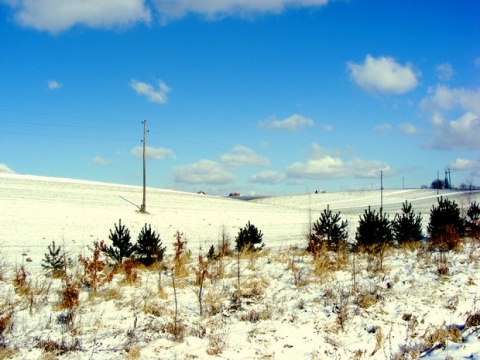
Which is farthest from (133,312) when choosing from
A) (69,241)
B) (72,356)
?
(69,241)

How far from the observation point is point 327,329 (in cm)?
645

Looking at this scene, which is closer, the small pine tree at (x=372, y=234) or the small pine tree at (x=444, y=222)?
the small pine tree at (x=372, y=234)

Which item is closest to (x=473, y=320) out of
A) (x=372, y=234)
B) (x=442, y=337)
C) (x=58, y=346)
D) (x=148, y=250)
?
(x=442, y=337)

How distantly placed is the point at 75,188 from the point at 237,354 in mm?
48832

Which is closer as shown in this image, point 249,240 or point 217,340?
point 217,340

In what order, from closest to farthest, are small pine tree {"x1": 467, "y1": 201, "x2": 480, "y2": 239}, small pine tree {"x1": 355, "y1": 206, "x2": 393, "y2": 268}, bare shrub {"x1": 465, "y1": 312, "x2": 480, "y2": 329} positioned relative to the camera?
bare shrub {"x1": 465, "y1": 312, "x2": 480, "y2": 329}, small pine tree {"x1": 355, "y1": 206, "x2": 393, "y2": 268}, small pine tree {"x1": 467, "y1": 201, "x2": 480, "y2": 239}

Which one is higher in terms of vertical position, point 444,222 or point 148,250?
point 444,222

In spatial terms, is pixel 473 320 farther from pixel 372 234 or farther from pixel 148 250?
pixel 148 250

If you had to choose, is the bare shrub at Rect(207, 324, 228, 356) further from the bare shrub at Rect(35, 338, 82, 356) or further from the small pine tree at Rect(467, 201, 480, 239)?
the small pine tree at Rect(467, 201, 480, 239)

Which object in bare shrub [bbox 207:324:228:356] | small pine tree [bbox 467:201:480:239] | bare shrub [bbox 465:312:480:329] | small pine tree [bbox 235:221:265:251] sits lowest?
bare shrub [bbox 207:324:228:356]

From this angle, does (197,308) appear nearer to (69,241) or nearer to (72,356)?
(72,356)

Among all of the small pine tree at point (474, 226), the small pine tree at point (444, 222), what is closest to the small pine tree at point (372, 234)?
the small pine tree at point (444, 222)

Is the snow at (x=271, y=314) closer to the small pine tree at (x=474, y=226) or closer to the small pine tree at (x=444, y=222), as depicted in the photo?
the small pine tree at (x=444, y=222)

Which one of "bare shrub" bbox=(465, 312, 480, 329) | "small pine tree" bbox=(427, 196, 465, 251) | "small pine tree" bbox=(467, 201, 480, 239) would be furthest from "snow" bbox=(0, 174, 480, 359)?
→ "small pine tree" bbox=(467, 201, 480, 239)
